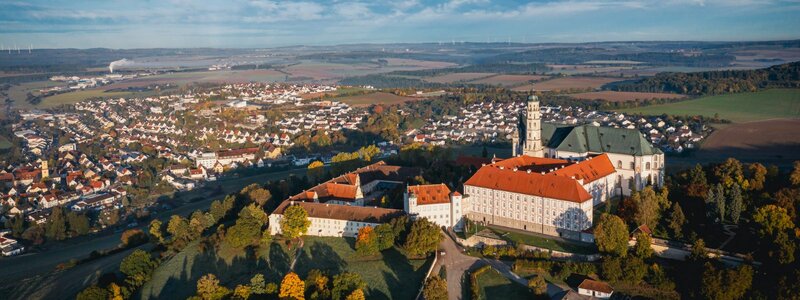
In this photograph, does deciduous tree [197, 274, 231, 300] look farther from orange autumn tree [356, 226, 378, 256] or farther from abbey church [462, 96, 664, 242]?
abbey church [462, 96, 664, 242]

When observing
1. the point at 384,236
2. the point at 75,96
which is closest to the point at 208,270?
the point at 384,236

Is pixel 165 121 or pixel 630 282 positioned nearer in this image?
pixel 630 282

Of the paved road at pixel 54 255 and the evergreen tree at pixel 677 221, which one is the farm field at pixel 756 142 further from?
the paved road at pixel 54 255

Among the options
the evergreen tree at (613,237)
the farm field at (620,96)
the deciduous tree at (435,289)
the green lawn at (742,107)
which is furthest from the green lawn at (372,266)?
the farm field at (620,96)

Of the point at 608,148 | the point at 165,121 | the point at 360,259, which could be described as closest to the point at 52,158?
the point at 165,121

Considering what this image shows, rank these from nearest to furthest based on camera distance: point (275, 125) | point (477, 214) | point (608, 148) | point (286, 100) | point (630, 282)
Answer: point (630, 282) < point (477, 214) < point (608, 148) < point (275, 125) < point (286, 100)

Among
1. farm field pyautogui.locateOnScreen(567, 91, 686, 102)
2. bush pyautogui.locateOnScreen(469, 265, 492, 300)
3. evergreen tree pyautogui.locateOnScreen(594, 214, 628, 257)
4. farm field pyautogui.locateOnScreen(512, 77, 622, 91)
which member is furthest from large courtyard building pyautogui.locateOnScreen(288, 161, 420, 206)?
farm field pyautogui.locateOnScreen(512, 77, 622, 91)

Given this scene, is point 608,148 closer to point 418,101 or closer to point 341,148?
point 341,148
